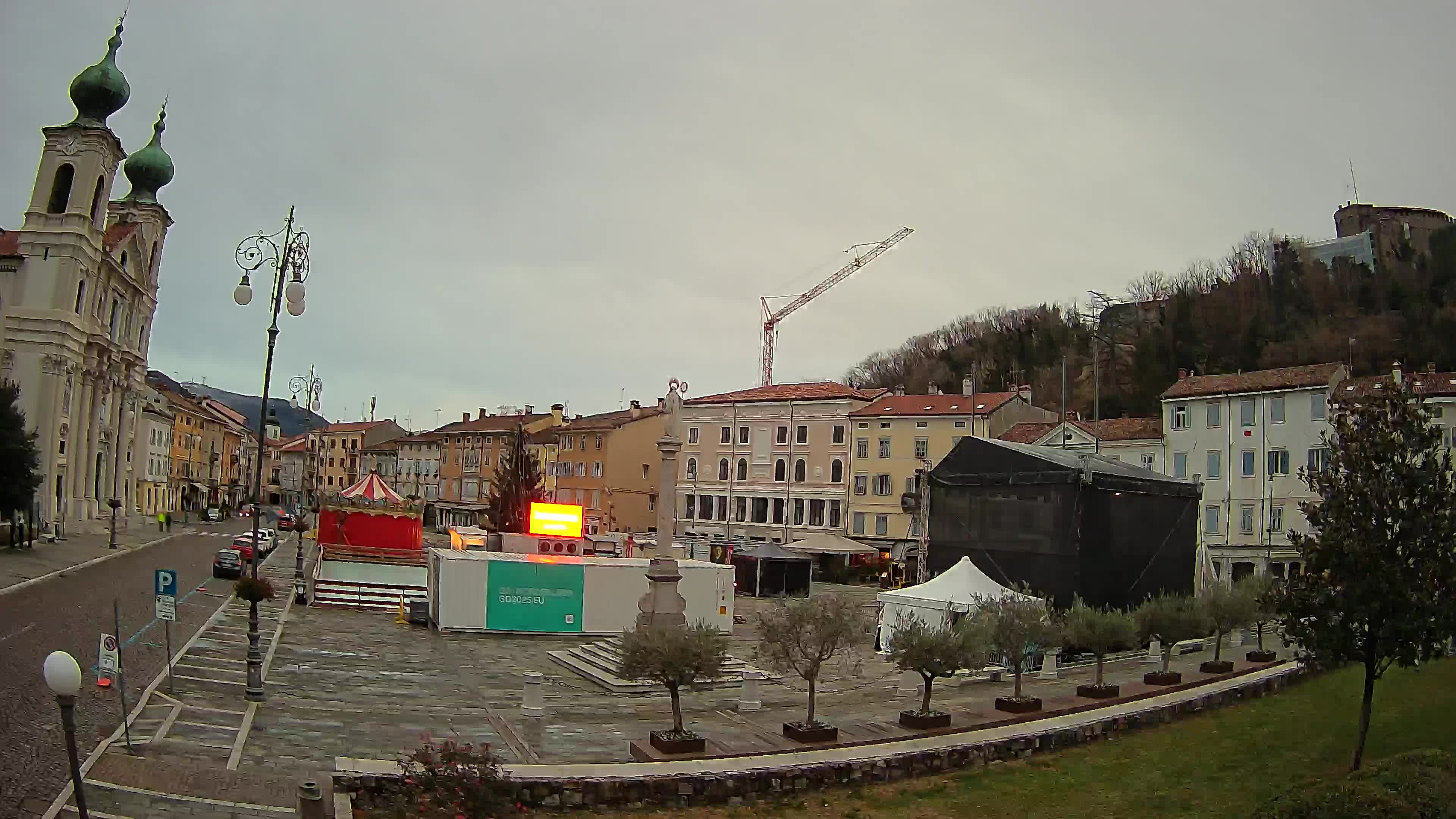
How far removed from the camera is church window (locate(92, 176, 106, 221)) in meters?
58.2

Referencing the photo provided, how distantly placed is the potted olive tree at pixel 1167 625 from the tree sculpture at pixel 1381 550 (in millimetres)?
7532

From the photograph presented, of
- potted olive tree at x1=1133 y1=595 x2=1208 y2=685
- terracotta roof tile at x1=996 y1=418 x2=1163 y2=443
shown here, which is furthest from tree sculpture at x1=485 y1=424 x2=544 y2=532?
potted olive tree at x1=1133 y1=595 x2=1208 y2=685

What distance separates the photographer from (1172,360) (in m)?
81.6

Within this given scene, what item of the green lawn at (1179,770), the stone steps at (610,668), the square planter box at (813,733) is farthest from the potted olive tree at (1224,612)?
the square planter box at (813,733)

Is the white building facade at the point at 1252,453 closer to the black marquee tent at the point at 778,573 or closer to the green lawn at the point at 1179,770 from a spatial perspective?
the black marquee tent at the point at 778,573

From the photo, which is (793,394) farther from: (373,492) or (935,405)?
(373,492)

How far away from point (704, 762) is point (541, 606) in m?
16.9

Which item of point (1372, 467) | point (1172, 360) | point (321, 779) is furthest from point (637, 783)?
point (1172, 360)

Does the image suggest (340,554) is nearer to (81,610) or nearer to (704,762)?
(81,610)

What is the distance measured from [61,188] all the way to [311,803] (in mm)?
60654

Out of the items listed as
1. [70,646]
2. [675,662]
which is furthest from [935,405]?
[70,646]

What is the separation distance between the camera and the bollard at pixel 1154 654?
28.2 m

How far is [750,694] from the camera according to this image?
66.1 feet

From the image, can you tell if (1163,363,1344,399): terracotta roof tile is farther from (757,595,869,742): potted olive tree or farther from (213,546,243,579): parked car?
(213,546,243,579): parked car
